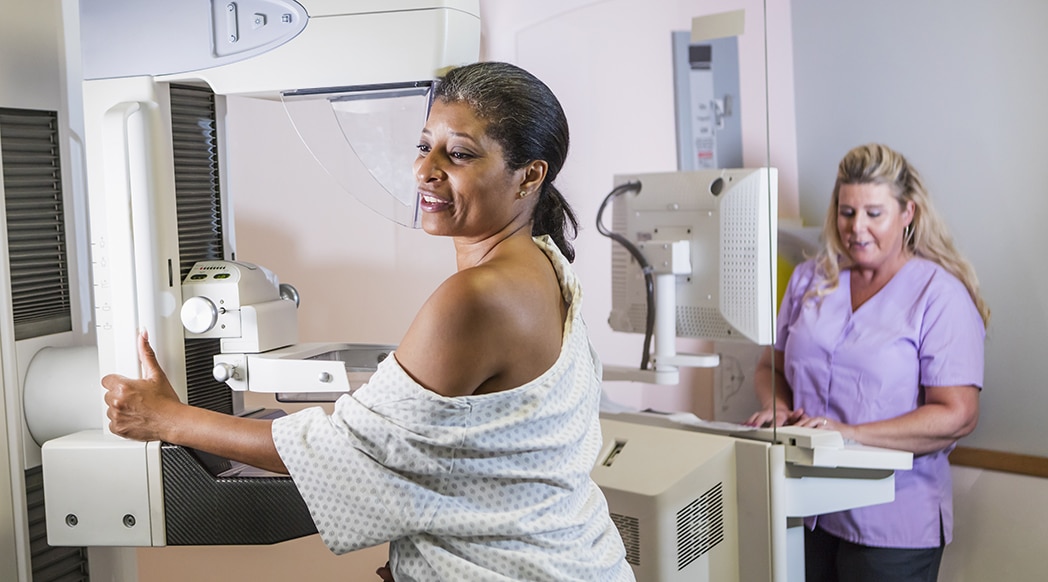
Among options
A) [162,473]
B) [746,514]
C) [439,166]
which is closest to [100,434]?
[162,473]

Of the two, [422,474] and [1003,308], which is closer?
[422,474]

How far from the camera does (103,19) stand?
149cm

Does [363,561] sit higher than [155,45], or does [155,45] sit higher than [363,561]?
[155,45]

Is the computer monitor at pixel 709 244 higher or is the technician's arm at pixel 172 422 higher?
the computer monitor at pixel 709 244

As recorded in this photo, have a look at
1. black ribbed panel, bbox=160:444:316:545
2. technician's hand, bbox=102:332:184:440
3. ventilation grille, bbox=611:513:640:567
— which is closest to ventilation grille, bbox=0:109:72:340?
technician's hand, bbox=102:332:184:440

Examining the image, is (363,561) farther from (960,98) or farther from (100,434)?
(960,98)

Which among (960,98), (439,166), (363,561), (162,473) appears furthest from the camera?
(363,561)

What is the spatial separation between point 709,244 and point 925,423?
66cm

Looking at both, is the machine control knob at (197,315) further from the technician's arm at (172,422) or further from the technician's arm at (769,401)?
the technician's arm at (769,401)

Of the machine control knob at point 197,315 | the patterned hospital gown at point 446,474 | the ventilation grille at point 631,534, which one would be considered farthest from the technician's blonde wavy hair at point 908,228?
the machine control knob at point 197,315

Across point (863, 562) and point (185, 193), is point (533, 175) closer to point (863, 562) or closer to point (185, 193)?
point (185, 193)

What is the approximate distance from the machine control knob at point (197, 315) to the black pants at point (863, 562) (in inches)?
62.4

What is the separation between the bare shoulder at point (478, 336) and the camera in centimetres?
116

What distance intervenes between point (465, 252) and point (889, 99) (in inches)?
59.3
